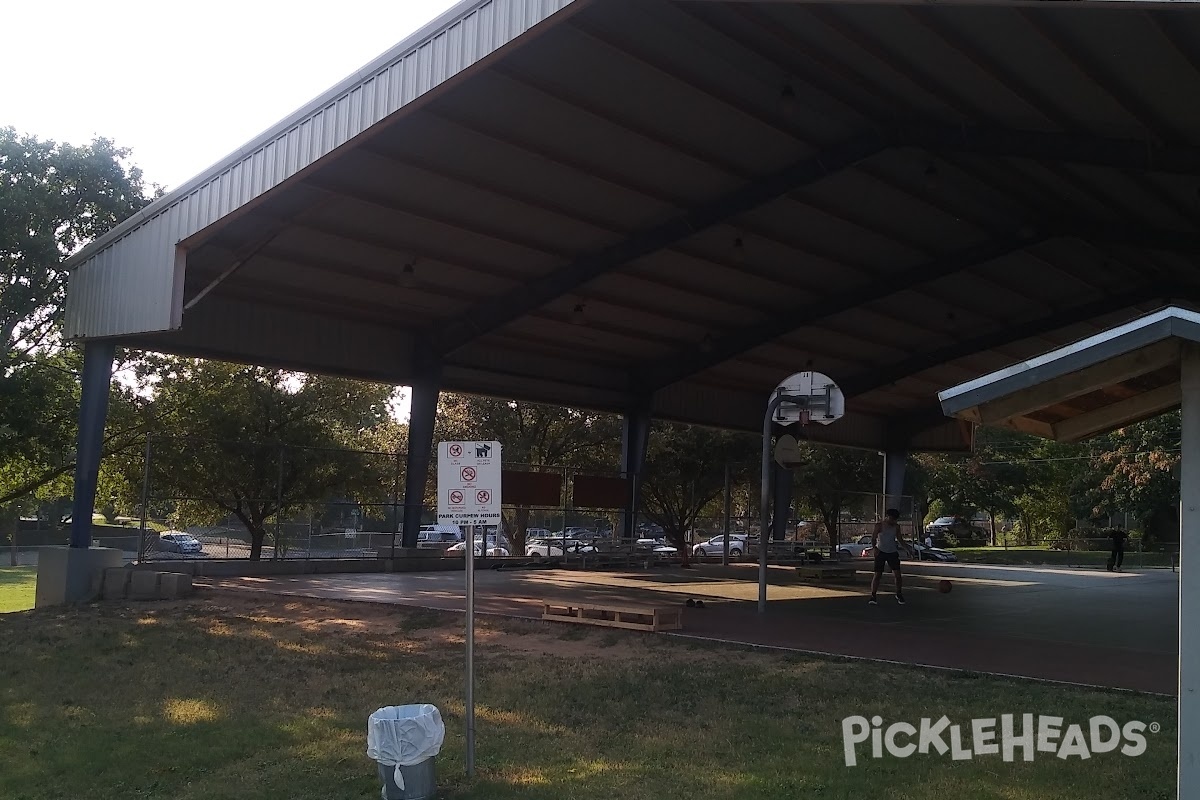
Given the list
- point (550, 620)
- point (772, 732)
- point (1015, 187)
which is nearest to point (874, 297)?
point (1015, 187)

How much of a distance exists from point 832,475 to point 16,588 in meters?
36.2

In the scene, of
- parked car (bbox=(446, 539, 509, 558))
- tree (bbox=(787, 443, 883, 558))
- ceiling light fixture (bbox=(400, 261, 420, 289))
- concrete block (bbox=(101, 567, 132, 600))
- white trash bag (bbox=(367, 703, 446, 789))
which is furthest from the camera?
tree (bbox=(787, 443, 883, 558))

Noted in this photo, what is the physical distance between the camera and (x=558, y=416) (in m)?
42.9

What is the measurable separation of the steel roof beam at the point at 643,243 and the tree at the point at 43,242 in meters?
8.94

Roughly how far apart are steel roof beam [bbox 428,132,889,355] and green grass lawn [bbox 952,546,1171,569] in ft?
86.0

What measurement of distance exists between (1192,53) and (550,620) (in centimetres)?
1223

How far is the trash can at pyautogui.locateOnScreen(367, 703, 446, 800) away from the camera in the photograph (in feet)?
19.6

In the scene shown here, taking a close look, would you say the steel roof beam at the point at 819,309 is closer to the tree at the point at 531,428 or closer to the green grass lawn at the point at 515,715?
the tree at the point at 531,428

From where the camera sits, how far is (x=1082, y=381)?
558 cm

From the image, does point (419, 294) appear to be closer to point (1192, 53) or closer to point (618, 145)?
point (618, 145)

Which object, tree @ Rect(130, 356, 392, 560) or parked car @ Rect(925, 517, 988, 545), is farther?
parked car @ Rect(925, 517, 988, 545)
